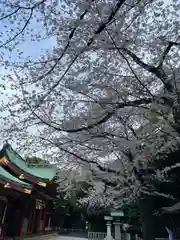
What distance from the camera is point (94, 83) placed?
10.6ft

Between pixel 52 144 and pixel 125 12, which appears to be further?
pixel 52 144

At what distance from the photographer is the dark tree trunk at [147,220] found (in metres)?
4.33

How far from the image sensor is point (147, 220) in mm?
4480

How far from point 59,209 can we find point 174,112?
59.1ft

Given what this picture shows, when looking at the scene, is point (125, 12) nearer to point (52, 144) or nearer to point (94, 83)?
point (94, 83)

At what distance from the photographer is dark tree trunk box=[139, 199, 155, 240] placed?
14.2ft

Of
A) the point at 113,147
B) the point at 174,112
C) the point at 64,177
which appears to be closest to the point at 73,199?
the point at 64,177

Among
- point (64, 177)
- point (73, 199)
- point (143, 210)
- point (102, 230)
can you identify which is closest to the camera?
point (143, 210)

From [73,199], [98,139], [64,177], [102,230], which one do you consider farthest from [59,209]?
[98,139]

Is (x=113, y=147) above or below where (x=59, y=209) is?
below

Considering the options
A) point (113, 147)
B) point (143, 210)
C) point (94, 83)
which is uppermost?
point (94, 83)

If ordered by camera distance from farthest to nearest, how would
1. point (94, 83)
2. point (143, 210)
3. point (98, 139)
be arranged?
1. point (143, 210)
2. point (98, 139)
3. point (94, 83)

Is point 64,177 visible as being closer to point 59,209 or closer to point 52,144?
point 52,144

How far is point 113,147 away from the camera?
3.81 m
